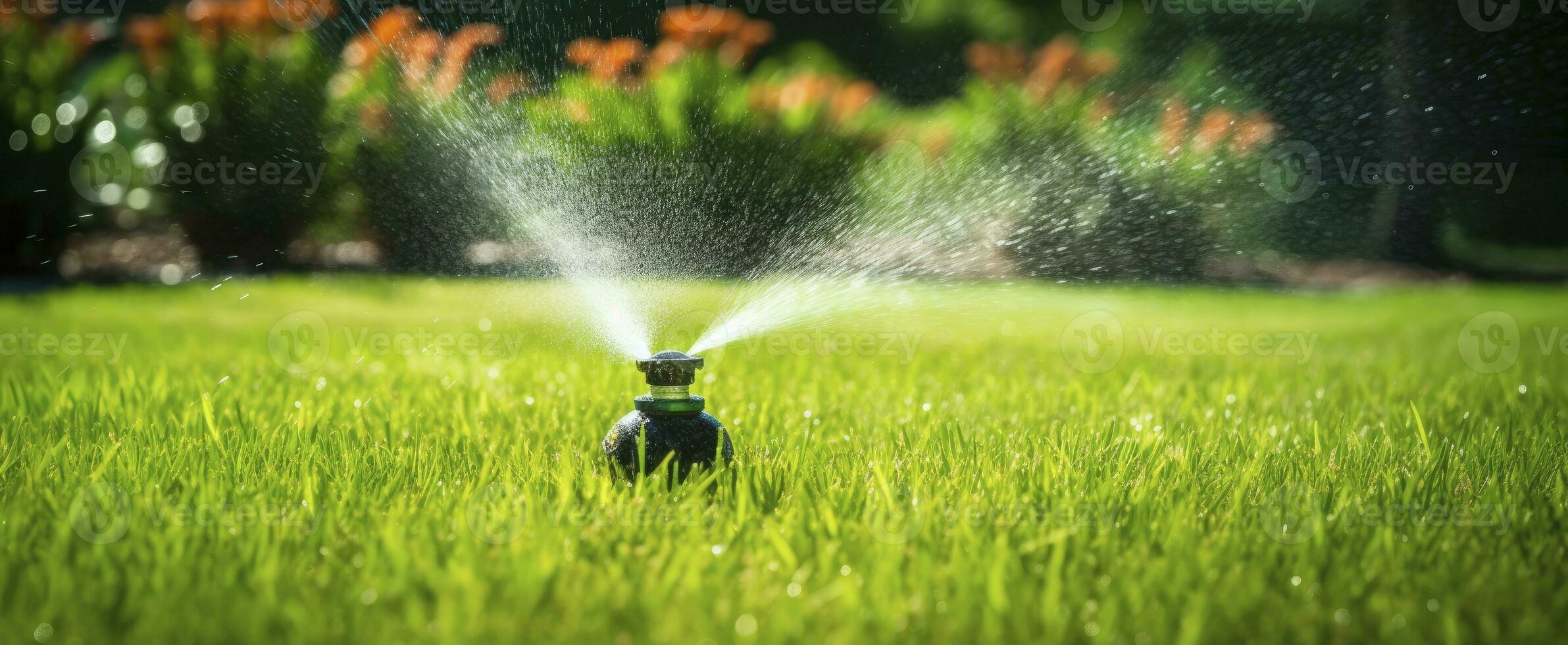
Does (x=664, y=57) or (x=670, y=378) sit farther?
(x=664, y=57)

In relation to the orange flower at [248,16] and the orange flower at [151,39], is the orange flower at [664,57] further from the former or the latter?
the orange flower at [151,39]

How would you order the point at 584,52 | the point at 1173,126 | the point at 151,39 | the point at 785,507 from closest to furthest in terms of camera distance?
the point at 785,507 < the point at 584,52 < the point at 151,39 < the point at 1173,126

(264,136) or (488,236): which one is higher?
(264,136)

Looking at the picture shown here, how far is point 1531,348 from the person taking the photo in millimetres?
4707

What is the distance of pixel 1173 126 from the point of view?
7980mm

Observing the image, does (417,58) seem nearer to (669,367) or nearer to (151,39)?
(151,39)

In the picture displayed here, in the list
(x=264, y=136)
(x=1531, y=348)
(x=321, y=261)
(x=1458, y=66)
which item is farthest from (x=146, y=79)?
(x=1458, y=66)

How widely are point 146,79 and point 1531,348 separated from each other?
834 cm

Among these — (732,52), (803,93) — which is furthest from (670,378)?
(732,52)

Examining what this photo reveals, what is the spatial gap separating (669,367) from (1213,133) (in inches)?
261

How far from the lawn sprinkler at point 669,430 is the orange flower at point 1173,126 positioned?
6.46 m

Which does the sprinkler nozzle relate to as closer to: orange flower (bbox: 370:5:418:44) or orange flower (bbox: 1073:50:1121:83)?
orange flower (bbox: 370:5:418:44)

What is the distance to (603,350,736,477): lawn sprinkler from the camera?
6.47 feet

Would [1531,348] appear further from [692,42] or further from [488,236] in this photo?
[488,236]
